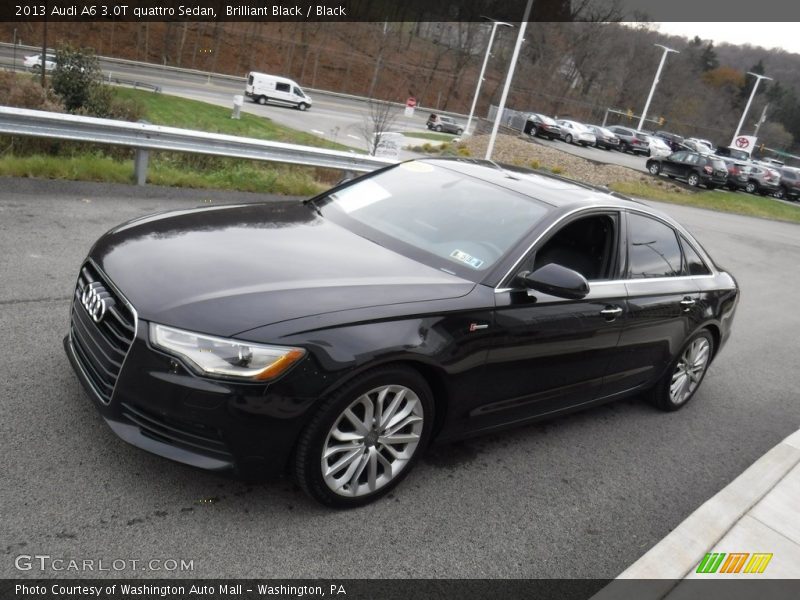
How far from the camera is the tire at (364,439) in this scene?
3170 millimetres

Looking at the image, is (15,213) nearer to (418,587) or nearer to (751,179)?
(418,587)

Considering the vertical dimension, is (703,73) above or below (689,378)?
above

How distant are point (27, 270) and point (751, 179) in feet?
136

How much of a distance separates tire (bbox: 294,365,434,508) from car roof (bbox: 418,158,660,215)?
166 centimetres

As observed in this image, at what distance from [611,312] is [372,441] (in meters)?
1.89

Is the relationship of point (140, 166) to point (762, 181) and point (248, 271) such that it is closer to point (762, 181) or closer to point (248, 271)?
point (248, 271)

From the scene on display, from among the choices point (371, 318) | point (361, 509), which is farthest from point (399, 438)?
point (371, 318)

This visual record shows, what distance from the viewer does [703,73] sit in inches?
4678

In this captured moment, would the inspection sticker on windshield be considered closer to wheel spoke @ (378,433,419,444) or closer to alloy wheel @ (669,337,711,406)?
wheel spoke @ (378,433,419,444)

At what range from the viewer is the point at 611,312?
14.6ft

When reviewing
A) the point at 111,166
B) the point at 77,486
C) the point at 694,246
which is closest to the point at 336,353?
the point at 77,486

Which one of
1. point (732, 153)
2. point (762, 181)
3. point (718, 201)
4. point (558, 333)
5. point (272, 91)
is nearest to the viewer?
point (558, 333)

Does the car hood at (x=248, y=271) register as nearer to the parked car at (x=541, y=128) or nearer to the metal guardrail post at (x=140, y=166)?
the metal guardrail post at (x=140, y=166)

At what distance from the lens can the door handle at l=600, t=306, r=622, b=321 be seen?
4.40 meters
